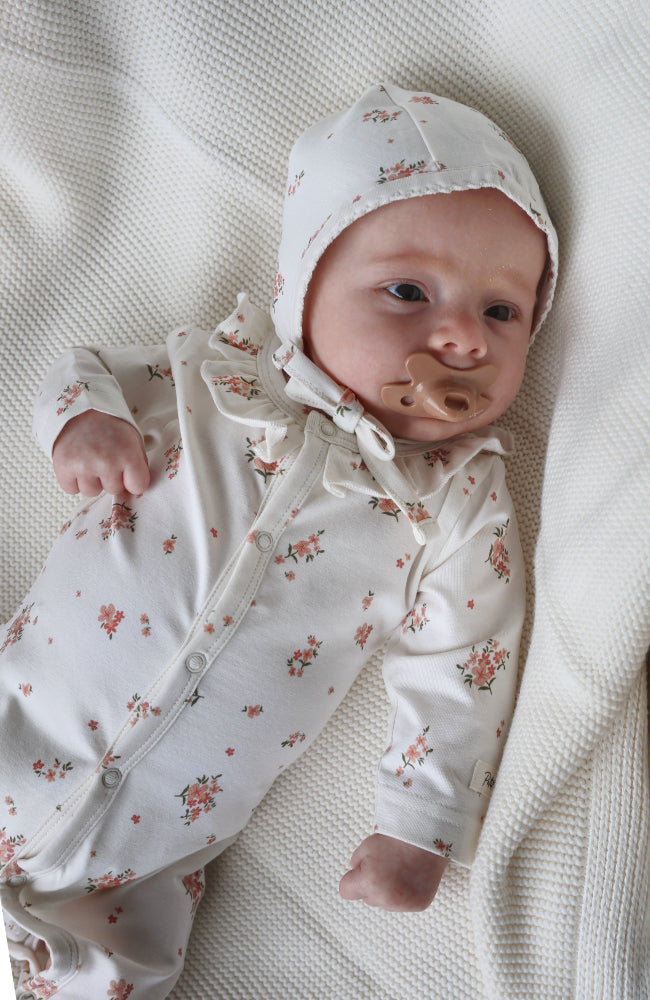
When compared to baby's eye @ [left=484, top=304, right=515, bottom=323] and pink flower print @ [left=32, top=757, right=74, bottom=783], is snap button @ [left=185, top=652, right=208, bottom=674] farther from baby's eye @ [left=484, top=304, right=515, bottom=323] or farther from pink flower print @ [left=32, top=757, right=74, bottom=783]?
baby's eye @ [left=484, top=304, right=515, bottom=323]

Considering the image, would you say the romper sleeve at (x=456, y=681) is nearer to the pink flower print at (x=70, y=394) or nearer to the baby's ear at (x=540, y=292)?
the baby's ear at (x=540, y=292)

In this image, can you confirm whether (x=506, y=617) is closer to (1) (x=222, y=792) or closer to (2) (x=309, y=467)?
(2) (x=309, y=467)

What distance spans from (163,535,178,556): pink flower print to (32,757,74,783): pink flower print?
1.01ft

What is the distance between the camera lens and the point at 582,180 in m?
1.27

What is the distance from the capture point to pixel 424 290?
1.16 m

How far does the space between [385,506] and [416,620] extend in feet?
0.58

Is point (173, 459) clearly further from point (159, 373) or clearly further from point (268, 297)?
point (268, 297)

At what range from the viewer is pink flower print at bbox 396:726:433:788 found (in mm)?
1192

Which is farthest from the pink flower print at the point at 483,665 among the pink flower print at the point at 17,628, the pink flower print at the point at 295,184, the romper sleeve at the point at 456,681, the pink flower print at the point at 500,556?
the pink flower print at the point at 295,184

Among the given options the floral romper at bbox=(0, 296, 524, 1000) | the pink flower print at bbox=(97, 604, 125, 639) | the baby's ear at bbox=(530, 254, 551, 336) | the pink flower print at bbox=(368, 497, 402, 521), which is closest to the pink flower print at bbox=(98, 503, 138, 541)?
the floral romper at bbox=(0, 296, 524, 1000)

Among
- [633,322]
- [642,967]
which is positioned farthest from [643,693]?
[633,322]

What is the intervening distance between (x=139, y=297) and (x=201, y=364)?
0.89 feet

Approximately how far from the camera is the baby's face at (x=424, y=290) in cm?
115

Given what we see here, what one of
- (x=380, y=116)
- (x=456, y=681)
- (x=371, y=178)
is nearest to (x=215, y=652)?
(x=456, y=681)
